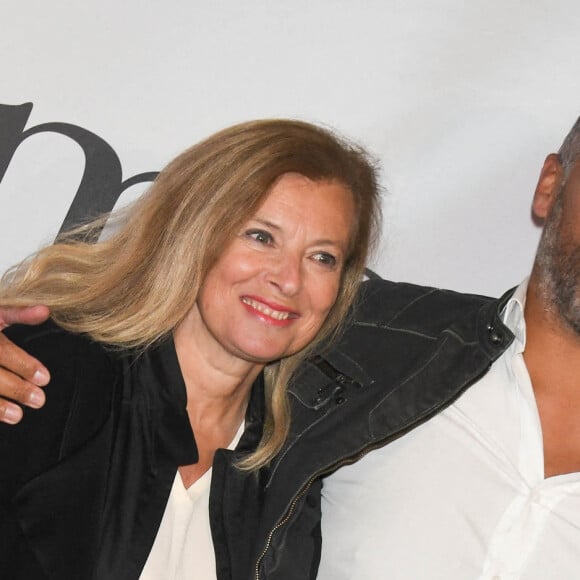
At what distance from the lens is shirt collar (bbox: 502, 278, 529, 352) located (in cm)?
265

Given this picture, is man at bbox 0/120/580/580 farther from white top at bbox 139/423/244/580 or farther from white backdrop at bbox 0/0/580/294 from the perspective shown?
white backdrop at bbox 0/0/580/294

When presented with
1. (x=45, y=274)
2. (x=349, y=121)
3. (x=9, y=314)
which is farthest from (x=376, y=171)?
(x=9, y=314)

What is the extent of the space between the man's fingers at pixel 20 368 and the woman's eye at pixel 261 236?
582 millimetres

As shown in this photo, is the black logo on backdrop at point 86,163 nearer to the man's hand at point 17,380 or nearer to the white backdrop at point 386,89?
the white backdrop at point 386,89

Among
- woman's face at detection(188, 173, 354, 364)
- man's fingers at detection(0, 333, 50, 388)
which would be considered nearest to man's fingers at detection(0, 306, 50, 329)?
man's fingers at detection(0, 333, 50, 388)

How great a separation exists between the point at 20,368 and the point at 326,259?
79 centimetres

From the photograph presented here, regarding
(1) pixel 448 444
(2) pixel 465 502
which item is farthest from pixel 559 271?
(2) pixel 465 502

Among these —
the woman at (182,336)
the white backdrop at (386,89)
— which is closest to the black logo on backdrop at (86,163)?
the white backdrop at (386,89)

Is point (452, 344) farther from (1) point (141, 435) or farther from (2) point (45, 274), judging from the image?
(2) point (45, 274)

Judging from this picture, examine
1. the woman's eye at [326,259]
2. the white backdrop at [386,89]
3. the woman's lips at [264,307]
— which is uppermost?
the white backdrop at [386,89]

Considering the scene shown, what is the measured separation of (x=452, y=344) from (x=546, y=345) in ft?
0.75

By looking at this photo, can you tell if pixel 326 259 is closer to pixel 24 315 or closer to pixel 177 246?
pixel 177 246

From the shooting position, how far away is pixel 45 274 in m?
2.68

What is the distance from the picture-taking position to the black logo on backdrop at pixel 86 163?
3.03m
